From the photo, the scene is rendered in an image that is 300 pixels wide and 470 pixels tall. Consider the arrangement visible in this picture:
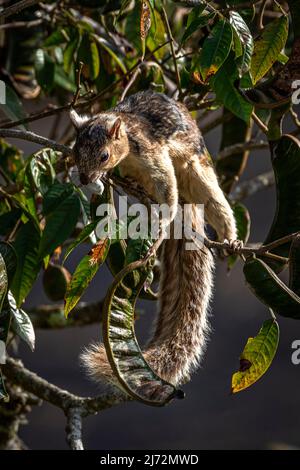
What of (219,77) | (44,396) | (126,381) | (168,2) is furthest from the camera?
(168,2)

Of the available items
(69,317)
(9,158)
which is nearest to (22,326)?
(9,158)

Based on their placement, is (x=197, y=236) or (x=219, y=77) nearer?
(x=219, y=77)

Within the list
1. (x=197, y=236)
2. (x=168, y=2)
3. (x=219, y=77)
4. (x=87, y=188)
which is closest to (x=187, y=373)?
(x=197, y=236)

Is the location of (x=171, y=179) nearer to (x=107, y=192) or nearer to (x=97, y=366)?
(x=107, y=192)

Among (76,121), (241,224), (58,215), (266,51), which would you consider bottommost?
(241,224)

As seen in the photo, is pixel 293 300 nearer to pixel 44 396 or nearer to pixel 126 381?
Result: pixel 126 381

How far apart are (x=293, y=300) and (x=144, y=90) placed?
128 centimetres

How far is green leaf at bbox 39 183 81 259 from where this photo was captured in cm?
208

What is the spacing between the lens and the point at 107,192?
227 cm

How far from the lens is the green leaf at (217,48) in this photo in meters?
1.98

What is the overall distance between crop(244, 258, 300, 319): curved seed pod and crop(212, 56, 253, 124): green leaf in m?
0.38

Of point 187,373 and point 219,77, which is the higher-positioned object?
point 219,77

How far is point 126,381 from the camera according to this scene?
1.84 metres

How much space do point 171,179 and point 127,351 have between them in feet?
2.98
